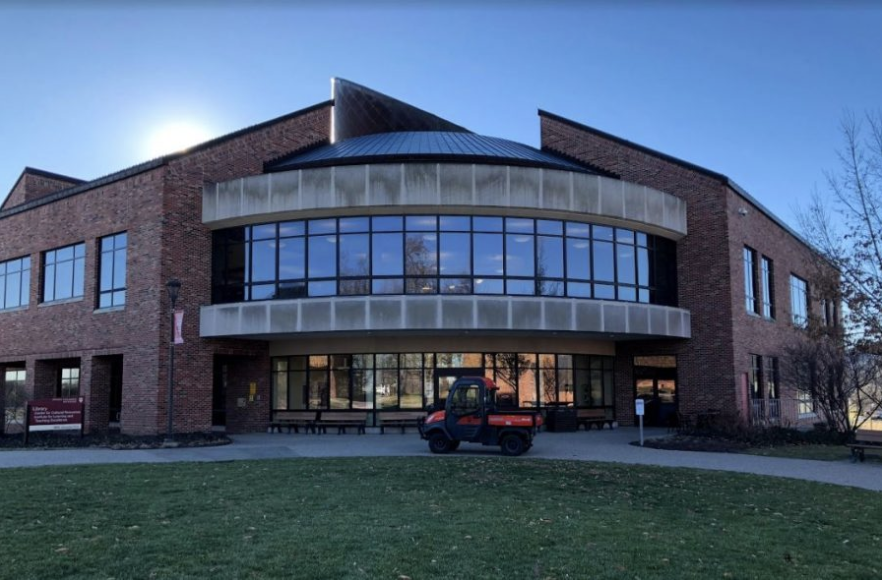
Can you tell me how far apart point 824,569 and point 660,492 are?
4723 mm

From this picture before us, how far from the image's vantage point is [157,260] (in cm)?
2456

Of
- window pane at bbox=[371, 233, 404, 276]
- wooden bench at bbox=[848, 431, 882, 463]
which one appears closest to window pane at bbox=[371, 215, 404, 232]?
window pane at bbox=[371, 233, 404, 276]

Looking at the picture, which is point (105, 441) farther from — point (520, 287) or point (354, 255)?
point (520, 287)

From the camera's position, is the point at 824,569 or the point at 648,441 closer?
the point at 824,569

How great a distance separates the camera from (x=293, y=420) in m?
27.4

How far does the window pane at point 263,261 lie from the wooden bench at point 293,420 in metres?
5.09

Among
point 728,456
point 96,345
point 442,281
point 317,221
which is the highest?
point 317,221

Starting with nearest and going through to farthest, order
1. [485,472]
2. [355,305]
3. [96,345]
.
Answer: [485,472]
[355,305]
[96,345]

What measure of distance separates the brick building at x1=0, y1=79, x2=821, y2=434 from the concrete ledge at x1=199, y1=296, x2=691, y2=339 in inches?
2.5

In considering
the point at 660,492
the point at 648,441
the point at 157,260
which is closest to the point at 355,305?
the point at 157,260

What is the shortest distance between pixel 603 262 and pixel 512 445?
9.95 meters

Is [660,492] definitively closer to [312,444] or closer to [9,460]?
[312,444]

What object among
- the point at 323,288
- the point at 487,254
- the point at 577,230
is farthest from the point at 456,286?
the point at 577,230

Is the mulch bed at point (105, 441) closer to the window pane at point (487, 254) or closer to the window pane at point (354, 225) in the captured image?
the window pane at point (354, 225)
